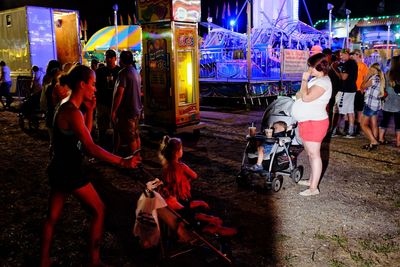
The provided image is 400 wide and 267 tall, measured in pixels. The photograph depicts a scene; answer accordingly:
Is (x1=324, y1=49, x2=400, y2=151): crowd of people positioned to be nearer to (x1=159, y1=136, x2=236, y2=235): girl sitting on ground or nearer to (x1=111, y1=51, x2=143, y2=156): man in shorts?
(x1=111, y1=51, x2=143, y2=156): man in shorts

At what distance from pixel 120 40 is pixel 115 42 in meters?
0.42

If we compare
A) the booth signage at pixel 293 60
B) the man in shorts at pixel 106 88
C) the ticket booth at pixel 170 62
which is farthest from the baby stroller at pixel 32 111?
the booth signage at pixel 293 60

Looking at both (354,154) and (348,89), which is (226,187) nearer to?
(354,154)

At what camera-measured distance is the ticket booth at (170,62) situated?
30.5 feet

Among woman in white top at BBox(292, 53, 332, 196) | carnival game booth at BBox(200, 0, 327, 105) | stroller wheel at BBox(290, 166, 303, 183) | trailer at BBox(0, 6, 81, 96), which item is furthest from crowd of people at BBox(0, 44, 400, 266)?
trailer at BBox(0, 6, 81, 96)

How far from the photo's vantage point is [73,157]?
3193 mm

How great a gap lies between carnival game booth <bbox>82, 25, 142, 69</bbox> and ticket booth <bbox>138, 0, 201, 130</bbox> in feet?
60.0

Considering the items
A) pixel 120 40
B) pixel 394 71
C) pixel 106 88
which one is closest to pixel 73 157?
pixel 106 88

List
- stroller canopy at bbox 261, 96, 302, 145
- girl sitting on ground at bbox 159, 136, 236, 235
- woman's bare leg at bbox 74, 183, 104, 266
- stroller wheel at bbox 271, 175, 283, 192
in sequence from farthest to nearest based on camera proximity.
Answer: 1. stroller canopy at bbox 261, 96, 302, 145
2. stroller wheel at bbox 271, 175, 283, 192
3. girl sitting on ground at bbox 159, 136, 236, 235
4. woman's bare leg at bbox 74, 183, 104, 266

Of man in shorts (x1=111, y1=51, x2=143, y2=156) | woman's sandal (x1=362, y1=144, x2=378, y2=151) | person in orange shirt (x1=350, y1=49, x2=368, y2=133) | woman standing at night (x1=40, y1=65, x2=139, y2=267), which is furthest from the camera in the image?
person in orange shirt (x1=350, y1=49, x2=368, y2=133)

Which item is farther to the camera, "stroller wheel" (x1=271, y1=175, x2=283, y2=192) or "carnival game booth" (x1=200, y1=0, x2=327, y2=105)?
"carnival game booth" (x1=200, y1=0, x2=327, y2=105)

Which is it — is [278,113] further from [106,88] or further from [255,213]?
[106,88]

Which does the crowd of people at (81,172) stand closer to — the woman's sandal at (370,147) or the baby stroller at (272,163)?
the baby stroller at (272,163)

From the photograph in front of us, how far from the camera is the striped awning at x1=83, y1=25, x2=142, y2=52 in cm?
2861
